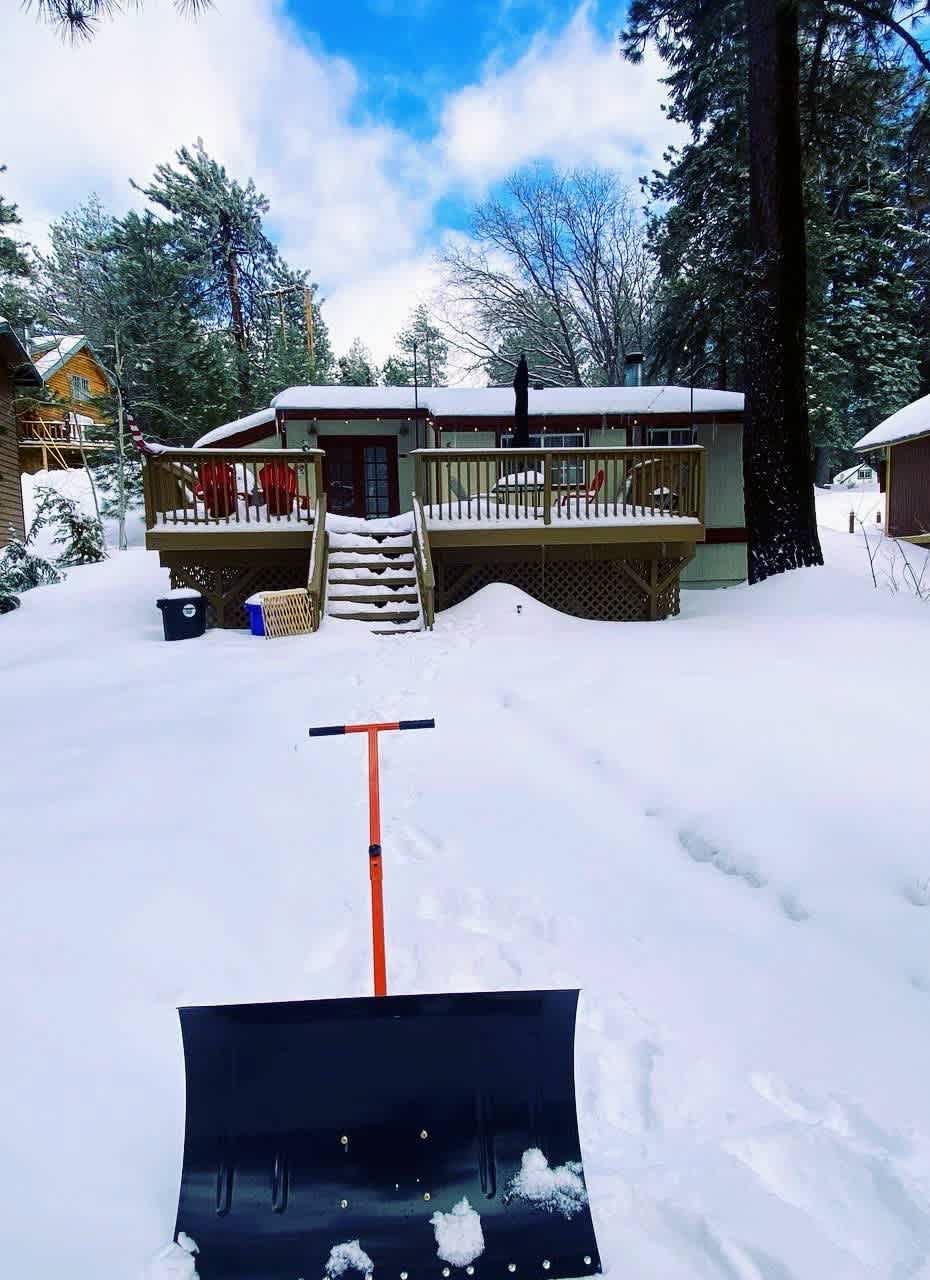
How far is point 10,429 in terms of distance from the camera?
16.6 m

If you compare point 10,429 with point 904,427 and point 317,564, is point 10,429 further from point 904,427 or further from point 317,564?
point 904,427

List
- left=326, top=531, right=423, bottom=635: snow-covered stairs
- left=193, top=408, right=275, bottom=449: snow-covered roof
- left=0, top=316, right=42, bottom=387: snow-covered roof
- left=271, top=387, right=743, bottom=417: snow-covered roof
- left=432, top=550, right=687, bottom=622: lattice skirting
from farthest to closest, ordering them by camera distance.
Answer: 1. left=0, top=316, right=42, bottom=387: snow-covered roof
2. left=193, top=408, right=275, bottom=449: snow-covered roof
3. left=271, top=387, right=743, bottom=417: snow-covered roof
4. left=432, top=550, right=687, bottom=622: lattice skirting
5. left=326, top=531, right=423, bottom=635: snow-covered stairs

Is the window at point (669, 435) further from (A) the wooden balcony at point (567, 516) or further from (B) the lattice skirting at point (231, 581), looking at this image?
(B) the lattice skirting at point (231, 581)

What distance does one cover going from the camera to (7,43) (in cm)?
467

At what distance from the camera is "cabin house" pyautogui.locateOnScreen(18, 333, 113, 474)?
23.8 meters

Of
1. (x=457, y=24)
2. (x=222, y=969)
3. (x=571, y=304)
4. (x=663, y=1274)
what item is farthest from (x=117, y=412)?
(x=663, y=1274)

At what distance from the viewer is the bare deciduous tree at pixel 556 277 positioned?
23.6m

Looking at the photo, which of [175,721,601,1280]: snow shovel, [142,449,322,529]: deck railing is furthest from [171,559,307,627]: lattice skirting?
[175,721,601,1280]: snow shovel

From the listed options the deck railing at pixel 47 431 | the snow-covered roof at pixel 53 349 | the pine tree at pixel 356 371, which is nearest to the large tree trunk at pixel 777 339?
the pine tree at pixel 356 371

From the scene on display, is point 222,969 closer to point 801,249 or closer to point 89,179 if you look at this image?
point 801,249

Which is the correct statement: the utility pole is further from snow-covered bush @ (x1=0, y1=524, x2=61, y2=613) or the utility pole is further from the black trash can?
the black trash can

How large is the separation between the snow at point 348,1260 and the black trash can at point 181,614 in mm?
7314

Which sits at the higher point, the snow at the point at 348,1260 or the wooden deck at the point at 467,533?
the wooden deck at the point at 467,533

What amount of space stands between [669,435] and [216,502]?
28.7ft
